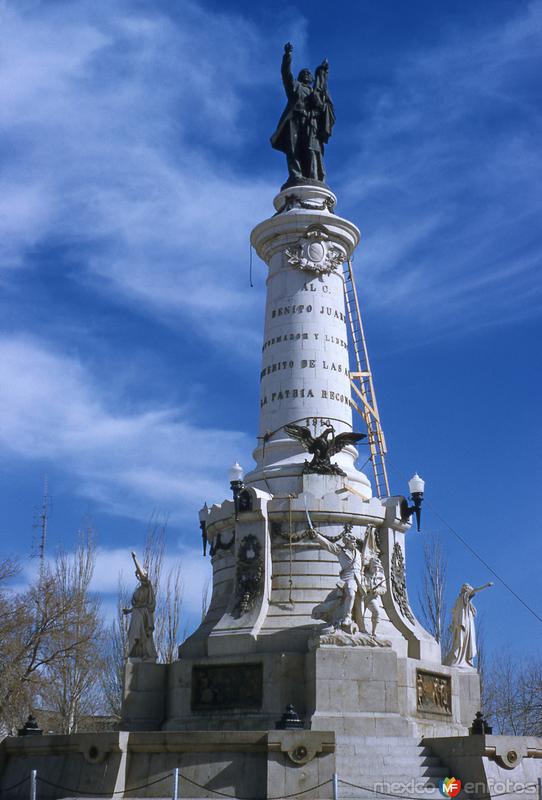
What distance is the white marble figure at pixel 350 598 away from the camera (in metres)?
26.0

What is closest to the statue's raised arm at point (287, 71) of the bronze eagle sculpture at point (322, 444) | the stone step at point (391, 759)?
the bronze eagle sculpture at point (322, 444)

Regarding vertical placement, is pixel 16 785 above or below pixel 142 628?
below

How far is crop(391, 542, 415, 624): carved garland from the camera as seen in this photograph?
96.8ft

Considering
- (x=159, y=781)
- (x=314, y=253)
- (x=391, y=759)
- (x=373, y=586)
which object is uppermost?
(x=314, y=253)

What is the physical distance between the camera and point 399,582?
2989 cm

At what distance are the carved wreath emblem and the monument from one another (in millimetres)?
46

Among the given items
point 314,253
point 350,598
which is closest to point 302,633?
point 350,598

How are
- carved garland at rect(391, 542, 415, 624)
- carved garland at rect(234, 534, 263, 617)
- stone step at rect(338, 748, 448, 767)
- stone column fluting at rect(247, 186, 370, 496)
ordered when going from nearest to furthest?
stone step at rect(338, 748, 448, 767) < carved garland at rect(234, 534, 263, 617) < carved garland at rect(391, 542, 415, 624) < stone column fluting at rect(247, 186, 370, 496)

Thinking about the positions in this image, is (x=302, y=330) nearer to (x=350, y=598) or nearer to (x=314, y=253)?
(x=314, y=253)

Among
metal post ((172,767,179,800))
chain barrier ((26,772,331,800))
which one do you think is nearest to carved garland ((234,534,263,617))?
chain barrier ((26,772,331,800))

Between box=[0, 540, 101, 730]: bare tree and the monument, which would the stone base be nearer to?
the monument

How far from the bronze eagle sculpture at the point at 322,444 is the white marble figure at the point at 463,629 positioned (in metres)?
4.83

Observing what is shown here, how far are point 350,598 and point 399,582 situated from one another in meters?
4.27

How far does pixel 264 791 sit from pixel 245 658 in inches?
190
